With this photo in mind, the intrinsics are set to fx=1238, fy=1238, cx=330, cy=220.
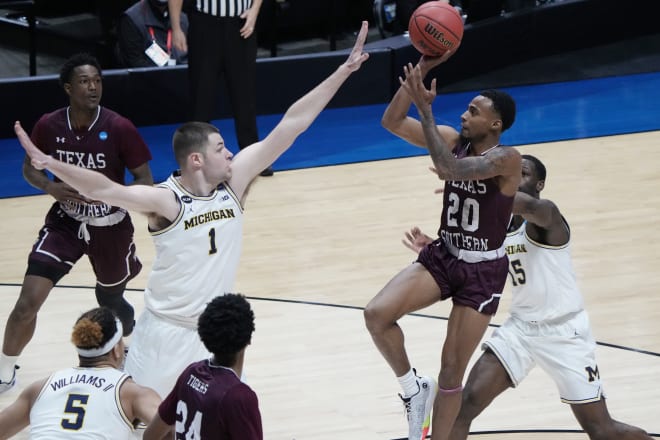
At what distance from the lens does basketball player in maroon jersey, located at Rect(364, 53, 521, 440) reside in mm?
5844

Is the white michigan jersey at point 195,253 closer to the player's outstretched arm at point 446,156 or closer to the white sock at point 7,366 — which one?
the player's outstretched arm at point 446,156

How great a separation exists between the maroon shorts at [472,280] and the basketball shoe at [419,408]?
1.60ft

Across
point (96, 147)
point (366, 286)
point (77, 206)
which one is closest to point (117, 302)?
point (77, 206)

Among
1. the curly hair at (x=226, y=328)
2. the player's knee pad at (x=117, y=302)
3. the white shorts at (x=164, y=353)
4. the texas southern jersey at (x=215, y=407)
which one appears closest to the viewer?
the texas southern jersey at (x=215, y=407)

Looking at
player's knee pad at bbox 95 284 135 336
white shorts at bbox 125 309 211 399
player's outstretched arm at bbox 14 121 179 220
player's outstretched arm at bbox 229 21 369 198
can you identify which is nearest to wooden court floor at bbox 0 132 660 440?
player's knee pad at bbox 95 284 135 336

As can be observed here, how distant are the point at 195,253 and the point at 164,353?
49 centimetres

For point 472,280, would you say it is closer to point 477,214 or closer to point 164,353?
point 477,214

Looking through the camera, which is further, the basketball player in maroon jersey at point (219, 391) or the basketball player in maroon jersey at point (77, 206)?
the basketball player in maroon jersey at point (77, 206)

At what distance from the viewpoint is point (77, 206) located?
22.9 feet

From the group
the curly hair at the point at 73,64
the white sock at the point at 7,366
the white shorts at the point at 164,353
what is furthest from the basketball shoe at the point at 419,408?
the curly hair at the point at 73,64

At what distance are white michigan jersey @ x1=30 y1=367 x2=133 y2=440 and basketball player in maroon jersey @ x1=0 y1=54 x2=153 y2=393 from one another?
6.98 ft

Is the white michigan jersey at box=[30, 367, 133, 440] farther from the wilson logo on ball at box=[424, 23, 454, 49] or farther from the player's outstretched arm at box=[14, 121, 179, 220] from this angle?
the wilson logo on ball at box=[424, 23, 454, 49]

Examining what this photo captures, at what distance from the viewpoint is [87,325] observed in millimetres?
4898

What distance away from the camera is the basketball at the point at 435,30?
19.8ft
